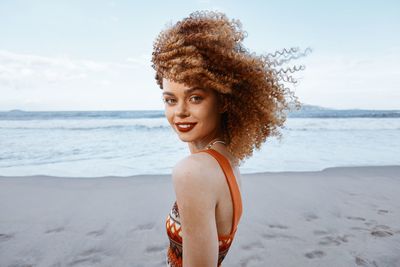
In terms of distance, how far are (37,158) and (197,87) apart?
816 centimetres

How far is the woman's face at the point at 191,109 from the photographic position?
4.38ft

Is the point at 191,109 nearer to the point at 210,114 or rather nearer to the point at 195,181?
the point at 210,114

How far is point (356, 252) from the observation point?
10.5ft

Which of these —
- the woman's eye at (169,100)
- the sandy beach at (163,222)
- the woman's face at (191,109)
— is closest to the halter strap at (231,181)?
the woman's face at (191,109)

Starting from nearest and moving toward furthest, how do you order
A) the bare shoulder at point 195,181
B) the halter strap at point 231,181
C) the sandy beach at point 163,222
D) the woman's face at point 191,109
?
the bare shoulder at point 195,181 < the halter strap at point 231,181 < the woman's face at point 191,109 < the sandy beach at point 163,222

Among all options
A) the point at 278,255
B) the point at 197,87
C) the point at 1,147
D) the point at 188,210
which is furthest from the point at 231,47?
the point at 1,147

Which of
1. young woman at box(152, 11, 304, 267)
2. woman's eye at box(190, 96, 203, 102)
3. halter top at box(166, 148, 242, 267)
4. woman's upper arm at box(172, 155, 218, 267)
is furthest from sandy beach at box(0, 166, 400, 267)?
woman's eye at box(190, 96, 203, 102)

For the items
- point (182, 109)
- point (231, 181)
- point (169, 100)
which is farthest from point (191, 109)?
point (231, 181)

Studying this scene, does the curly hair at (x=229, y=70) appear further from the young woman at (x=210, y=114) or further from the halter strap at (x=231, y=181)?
the halter strap at (x=231, y=181)

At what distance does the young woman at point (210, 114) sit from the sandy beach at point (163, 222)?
74.4 inches

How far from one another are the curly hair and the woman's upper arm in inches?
14.3

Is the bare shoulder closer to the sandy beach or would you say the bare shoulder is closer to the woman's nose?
the woman's nose

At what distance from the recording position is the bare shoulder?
110 cm

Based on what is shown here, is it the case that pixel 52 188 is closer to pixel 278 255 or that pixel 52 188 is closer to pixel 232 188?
pixel 278 255
